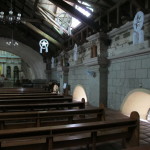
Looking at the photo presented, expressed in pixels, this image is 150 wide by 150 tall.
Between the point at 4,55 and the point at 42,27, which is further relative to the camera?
the point at 4,55

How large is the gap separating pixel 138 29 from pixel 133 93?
5.75ft

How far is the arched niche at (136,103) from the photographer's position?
5891 mm

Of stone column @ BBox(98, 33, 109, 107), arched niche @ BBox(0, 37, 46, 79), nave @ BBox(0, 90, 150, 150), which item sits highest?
arched niche @ BBox(0, 37, 46, 79)

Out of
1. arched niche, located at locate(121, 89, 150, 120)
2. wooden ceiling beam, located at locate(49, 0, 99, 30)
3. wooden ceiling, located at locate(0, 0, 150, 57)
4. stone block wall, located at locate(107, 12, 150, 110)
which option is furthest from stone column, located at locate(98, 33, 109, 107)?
arched niche, located at locate(121, 89, 150, 120)

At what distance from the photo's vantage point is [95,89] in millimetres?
7352

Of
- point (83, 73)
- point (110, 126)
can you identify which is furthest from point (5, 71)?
point (110, 126)

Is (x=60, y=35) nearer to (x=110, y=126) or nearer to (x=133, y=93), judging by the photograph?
(x=133, y=93)

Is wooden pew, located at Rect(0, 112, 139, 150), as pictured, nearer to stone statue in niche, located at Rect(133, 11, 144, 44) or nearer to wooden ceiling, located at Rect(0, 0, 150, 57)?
stone statue in niche, located at Rect(133, 11, 144, 44)

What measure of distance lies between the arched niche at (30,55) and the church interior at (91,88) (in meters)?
1.30

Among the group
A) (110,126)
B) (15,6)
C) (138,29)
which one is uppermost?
(15,6)

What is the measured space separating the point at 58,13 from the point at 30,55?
21.0ft

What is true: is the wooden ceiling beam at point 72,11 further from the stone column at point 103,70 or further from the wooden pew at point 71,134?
the wooden pew at point 71,134

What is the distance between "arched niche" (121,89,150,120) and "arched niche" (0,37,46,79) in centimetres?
1020

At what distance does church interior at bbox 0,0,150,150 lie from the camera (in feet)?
8.59
